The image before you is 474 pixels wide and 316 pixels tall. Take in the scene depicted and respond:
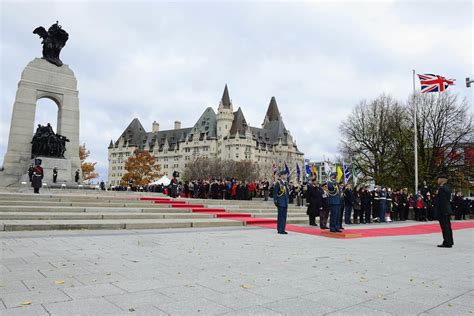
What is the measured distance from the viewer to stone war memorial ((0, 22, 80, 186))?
2652cm

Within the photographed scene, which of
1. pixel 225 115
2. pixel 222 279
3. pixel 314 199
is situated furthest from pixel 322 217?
pixel 225 115

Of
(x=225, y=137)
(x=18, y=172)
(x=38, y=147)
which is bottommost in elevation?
(x=18, y=172)

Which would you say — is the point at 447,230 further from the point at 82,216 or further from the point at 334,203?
the point at 82,216

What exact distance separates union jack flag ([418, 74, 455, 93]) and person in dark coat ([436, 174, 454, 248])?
17.0 m

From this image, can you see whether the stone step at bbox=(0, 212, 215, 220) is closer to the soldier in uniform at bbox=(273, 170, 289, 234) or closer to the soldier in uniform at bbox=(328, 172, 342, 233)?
the soldier in uniform at bbox=(273, 170, 289, 234)

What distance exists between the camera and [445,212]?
1012 centimetres

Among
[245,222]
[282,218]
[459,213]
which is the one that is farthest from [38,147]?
[459,213]

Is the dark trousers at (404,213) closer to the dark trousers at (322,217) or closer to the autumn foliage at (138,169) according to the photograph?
the dark trousers at (322,217)

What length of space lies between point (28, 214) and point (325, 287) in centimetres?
1068

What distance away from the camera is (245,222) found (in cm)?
1488

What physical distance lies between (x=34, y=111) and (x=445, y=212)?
94.7ft

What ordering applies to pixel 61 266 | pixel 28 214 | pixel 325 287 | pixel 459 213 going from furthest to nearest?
pixel 459 213, pixel 28 214, pixel 61 266, pixel 325 287

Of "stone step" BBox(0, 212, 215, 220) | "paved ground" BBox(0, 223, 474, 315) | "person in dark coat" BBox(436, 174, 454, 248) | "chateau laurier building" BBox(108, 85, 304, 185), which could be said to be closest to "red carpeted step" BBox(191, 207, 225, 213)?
"stone step" BBox(0, 212, 215, 220)

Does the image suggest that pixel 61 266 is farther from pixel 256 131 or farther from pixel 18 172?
pixel 256 131
